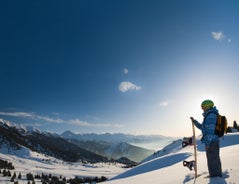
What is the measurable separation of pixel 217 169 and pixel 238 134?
80.9 feet

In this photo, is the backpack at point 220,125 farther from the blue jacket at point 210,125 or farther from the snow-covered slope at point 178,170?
the snow-covered slope at point 178,170

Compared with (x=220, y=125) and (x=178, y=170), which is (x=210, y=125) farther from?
(x=178, y=170)

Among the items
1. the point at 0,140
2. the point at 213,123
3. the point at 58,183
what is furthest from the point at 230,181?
the point at 0,140

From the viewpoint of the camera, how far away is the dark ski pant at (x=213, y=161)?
7320 millimetres

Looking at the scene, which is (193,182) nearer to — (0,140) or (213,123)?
(213,123)

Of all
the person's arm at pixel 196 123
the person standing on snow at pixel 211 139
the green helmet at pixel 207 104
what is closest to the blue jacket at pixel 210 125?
the person standing on snow at pixel 211 139

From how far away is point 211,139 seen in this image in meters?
7.46

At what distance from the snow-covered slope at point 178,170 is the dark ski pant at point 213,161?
0.23 meters

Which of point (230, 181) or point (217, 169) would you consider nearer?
point (230, 181)

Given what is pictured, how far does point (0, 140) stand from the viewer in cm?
8394

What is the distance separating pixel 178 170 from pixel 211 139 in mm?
4539

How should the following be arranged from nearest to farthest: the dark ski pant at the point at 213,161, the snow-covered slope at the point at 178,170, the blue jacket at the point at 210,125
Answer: the dark ski pant at the point at 213,161
the blue jacket at the point at 210,125
the snow-covered slope at the point at 178,170

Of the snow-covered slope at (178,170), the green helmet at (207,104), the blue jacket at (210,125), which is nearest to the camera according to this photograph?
the blue jacket at (210,125)

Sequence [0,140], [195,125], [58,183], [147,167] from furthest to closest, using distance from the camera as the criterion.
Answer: [0,140], [58,183], [147,167], [195,125]
